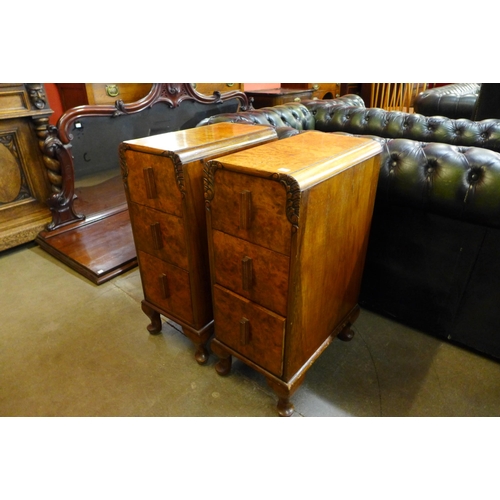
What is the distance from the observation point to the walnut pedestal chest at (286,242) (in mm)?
938

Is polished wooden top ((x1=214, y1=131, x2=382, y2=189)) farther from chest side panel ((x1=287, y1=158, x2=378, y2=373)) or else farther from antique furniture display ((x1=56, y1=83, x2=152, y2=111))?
antique furniture display ((x1=56, y1=83, x2=152, y2=111))

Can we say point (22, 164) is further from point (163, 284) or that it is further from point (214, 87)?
point (214, 87)

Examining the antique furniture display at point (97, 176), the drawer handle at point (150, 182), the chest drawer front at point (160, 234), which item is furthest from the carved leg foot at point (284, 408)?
the antique furniture display at point (97, 176)

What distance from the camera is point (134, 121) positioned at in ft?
9.03

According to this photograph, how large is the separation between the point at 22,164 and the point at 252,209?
2.10 metres

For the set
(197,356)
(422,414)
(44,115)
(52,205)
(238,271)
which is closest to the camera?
(238,271)

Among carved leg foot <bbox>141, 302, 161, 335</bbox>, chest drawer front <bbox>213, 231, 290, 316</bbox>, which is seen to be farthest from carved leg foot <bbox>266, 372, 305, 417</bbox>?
carved leg foot <bbox>141, 302, 161, 335</bbox>

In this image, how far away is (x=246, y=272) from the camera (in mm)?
1090

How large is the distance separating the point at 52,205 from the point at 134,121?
893 mm

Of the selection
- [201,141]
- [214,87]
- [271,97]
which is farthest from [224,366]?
[271,97]

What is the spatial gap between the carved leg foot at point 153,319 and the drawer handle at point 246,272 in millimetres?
639

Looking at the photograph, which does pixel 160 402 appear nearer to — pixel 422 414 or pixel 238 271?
pixel 238 271

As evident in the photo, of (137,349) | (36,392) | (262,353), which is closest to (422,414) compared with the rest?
(262,353)

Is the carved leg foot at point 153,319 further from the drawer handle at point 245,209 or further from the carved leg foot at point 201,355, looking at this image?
the drawer handle at point 245,209
